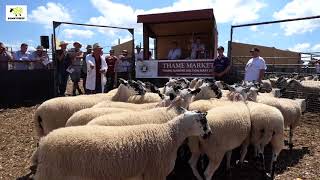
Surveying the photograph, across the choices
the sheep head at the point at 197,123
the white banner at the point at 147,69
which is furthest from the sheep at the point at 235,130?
the white banner at the point at 147,69

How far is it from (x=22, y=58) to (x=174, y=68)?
5.04 meters

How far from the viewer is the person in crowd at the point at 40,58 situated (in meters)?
12.8

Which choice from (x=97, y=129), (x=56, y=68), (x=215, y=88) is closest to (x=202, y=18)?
(x=56, y=68)

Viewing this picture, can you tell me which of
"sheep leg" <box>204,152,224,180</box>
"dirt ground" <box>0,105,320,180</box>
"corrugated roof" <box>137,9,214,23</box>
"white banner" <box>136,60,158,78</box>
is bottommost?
"dirt ground" <box>0,105,320,180</box>

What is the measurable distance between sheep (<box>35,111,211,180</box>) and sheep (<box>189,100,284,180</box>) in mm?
938

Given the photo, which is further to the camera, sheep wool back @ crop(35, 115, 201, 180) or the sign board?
the sign board

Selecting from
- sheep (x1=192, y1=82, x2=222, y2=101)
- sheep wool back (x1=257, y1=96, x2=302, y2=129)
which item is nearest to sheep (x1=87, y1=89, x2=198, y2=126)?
sheep (x1=192, y1=82, x2=222, y2=101)

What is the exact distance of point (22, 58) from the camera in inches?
495

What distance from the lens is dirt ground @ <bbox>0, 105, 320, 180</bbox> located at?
6.44 meters

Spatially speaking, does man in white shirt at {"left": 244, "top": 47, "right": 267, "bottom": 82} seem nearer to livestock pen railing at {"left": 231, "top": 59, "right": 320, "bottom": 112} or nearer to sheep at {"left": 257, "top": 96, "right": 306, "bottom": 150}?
sheep at {"left": 257, "top": 96, "right": 306, "bottom": 150}

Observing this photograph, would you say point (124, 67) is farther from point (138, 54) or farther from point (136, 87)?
point (136, 87)

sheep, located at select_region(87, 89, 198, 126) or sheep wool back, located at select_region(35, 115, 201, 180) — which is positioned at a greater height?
sheep, located at select_region(87, 89, 198, 126)

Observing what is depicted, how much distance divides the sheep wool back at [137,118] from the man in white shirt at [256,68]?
15.7ft

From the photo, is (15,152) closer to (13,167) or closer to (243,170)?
(13,167)
